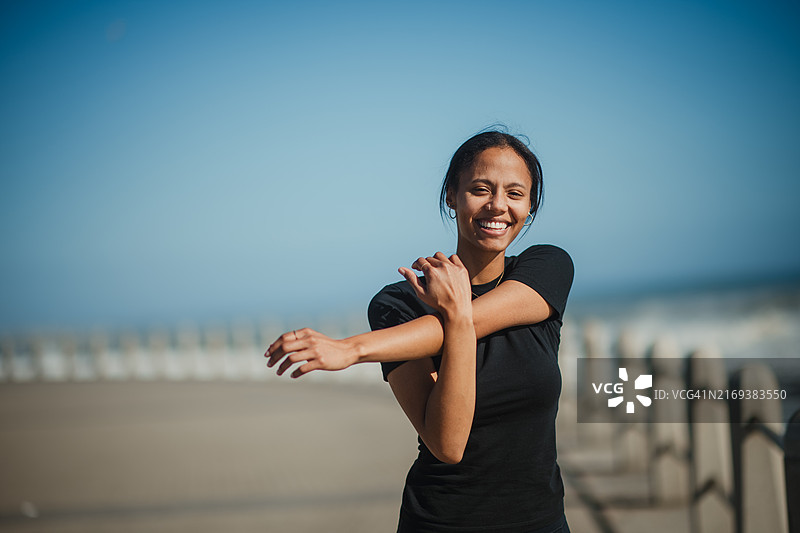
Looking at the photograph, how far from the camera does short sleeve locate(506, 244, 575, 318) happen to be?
7.43 ft

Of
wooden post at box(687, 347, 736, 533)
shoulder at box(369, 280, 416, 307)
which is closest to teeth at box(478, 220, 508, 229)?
shoulder at box(369, 280, 416, 307)

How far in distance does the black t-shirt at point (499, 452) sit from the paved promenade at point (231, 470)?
136 inches

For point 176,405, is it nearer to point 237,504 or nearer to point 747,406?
point 237,504

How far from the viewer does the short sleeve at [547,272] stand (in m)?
2.26

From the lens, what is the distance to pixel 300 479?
23.8 feet

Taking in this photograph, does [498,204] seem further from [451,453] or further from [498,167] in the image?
[451,453]

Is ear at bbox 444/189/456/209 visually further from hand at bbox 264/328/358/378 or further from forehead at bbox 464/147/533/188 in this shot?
hand at bbox 264/328/358/378

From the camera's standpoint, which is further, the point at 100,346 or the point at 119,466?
the point at 100,346

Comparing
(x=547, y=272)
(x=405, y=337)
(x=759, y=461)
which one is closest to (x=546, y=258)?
(x=547, y=272)

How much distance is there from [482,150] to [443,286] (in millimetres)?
564

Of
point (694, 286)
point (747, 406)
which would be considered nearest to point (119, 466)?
point (747, 406)

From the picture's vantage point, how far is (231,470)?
771cm

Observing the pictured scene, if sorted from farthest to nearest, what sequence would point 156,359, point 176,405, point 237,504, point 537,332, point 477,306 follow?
1. point 156,359
2. point 176,405
3. point 237,504
4. point 537,332
5. point 477,306

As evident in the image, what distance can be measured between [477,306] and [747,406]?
2.41 metres
